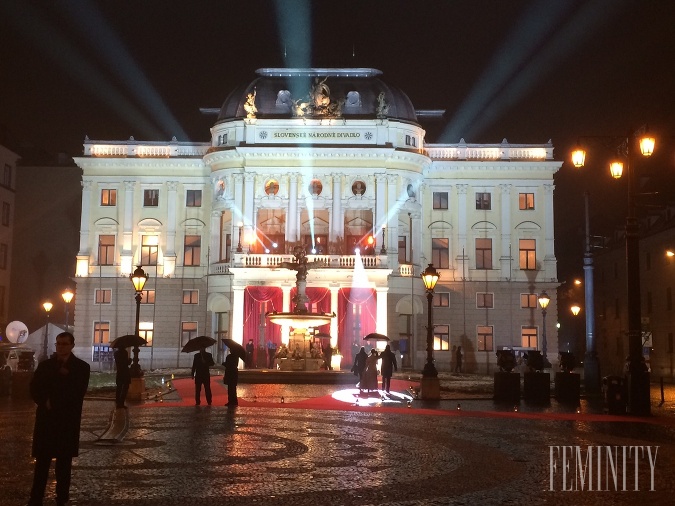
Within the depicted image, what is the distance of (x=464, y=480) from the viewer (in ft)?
40.7

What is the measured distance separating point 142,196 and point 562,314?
47241mm

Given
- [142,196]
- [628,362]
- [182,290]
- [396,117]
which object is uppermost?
[396,117]

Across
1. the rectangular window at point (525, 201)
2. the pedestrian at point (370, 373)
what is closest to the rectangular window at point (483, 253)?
the rectangular window at point (525, 201)

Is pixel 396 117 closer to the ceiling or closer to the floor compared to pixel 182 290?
closer to the ceiling

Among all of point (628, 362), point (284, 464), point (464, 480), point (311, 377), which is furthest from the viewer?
point (311, 377)

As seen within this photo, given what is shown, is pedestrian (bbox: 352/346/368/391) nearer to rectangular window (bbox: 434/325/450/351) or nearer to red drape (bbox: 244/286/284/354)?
red drape (bbox: 244/286/284/354)

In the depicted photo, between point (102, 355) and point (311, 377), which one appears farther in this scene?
point (102, 355)

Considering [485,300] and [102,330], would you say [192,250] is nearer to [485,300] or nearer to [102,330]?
[102,330]

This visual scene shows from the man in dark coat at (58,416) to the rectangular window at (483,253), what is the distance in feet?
174

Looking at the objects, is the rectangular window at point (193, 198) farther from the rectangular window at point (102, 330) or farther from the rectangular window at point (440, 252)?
the rectangular window at point (440, 252)

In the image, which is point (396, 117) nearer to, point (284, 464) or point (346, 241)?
point (346, 241)

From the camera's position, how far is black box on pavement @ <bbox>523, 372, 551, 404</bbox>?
91.5 feet

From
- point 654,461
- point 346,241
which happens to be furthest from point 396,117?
point 654,461

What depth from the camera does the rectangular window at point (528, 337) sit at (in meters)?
59.8
